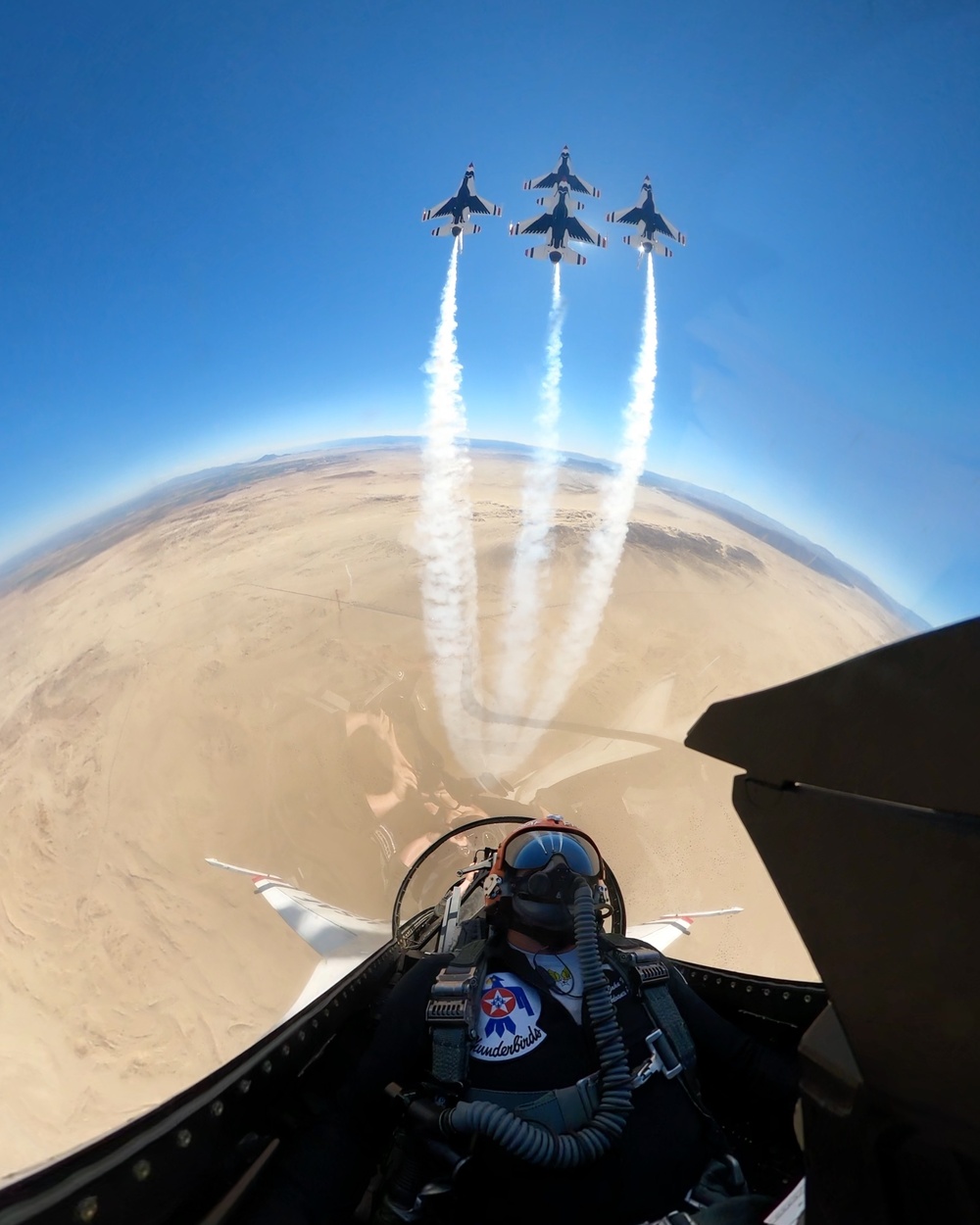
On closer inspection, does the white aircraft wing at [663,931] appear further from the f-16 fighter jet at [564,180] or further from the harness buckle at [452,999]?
the f-16 fighter jet at [564,180]

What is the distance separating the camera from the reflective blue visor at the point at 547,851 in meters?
3.50

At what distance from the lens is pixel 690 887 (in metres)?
21.4

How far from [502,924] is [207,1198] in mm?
1595

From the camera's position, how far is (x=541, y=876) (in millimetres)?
3293

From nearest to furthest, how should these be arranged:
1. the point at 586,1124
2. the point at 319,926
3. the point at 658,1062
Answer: the point at 586,1124 → the point at 658,1062 → the point at 319,926

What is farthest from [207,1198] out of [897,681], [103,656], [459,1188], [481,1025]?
[103,656]

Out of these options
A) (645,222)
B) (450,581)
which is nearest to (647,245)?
(645,222)

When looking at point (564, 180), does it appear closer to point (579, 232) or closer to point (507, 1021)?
point (579, 232)

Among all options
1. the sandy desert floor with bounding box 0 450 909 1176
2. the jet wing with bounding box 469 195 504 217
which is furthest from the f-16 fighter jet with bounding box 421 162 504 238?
the sandy desert floor with bounding box 0 450 909 1176

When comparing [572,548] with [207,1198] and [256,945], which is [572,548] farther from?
[207,1198]

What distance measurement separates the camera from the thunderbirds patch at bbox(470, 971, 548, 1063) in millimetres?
2686

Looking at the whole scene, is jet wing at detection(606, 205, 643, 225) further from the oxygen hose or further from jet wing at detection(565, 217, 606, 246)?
the oxygen hose

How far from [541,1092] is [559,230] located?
3211cm

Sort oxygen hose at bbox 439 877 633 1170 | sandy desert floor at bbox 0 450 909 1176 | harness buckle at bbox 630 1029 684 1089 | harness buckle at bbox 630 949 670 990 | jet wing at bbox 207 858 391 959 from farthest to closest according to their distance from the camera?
sandy desert floor at bbox 0 450 909 1176
jet wing at bbox 207 858 391 959
harness buckle at bbox 630 949 670 990
harness buckle at bbox 630 1029 684 1089
oxygen hose at bbox 439 877 633 1170
